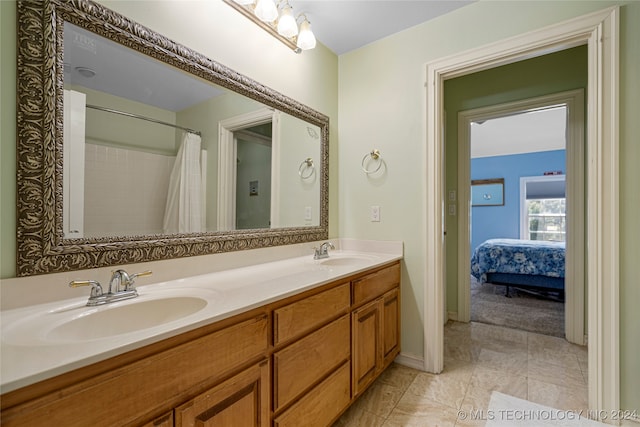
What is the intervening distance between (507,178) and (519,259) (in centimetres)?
308

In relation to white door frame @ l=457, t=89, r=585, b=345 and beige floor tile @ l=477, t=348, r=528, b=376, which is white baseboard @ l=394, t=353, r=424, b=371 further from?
white door frame @ l=457, t=89, r=585, b=345

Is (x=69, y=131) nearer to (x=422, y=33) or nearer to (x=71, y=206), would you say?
(x=71, y=206)

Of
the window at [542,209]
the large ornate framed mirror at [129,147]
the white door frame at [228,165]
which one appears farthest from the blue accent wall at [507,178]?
the white door frame at [228,165]

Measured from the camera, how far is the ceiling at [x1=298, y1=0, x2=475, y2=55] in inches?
73.4

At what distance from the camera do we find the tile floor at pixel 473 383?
1.59 m

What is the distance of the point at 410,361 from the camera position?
2102 millimetres

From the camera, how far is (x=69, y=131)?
1045mm

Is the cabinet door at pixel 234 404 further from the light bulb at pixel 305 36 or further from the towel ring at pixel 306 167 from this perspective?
the light bulb at pixel 305 36

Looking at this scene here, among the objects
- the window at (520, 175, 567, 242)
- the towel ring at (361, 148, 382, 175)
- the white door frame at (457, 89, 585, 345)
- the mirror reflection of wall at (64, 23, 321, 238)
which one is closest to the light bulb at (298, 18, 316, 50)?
the mirror reflection of wall at (64, 23, 321, 238)

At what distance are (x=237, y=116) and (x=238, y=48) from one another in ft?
1.21

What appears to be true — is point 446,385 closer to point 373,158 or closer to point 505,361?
point 505,361

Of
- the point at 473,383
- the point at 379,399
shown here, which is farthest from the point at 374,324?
the point at 473,383

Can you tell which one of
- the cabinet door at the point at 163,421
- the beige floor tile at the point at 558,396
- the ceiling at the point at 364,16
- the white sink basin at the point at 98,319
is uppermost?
the ceiling at the point at 364,16

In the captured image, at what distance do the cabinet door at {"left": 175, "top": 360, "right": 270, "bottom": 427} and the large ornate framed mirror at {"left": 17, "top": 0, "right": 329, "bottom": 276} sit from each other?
0.64 m
